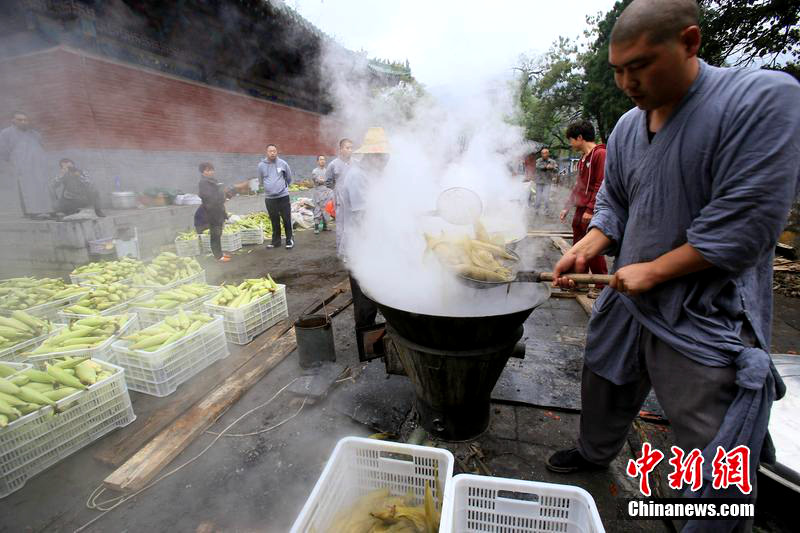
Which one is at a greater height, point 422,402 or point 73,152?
point 73,152

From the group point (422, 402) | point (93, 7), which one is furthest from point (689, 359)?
point (93, 7)

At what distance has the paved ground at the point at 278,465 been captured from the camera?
239 centimetres

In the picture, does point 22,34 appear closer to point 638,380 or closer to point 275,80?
point 275,80

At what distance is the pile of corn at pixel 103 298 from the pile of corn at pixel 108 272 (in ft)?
1.50

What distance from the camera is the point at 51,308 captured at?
15.0 feet

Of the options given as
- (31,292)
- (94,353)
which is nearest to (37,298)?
(31,292)

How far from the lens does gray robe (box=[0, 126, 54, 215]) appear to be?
22.7 ft

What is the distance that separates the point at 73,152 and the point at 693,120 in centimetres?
1062

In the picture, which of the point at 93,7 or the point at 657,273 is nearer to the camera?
the point at 657,273

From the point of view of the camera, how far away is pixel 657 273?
5.39 ft

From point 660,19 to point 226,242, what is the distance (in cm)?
941

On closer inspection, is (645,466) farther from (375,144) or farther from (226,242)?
(226,242)

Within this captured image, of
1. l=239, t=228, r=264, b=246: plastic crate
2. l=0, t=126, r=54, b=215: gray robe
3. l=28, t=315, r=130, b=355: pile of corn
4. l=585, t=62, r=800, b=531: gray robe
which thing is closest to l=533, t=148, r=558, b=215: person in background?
l=239, t=228, r=264, b=246: plastic crate

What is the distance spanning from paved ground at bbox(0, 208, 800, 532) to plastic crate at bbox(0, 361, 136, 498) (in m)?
0.10
